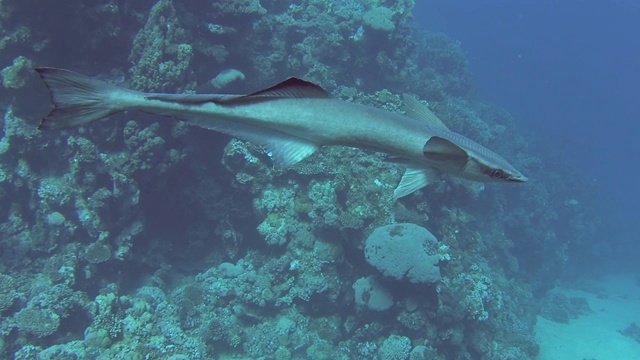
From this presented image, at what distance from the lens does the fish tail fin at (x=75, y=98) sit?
211 centimetres

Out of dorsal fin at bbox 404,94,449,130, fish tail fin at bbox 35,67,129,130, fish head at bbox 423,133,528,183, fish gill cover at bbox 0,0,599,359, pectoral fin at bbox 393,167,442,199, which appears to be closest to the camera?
fish tail fin at bbox 35,67,129,130

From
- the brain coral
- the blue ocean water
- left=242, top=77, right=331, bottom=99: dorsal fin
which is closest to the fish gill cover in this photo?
the brain coral

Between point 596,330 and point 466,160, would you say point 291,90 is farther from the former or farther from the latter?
point 596,330

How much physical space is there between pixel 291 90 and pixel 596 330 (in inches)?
908

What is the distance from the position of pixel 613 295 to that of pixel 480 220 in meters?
13.8

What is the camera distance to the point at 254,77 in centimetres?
1245

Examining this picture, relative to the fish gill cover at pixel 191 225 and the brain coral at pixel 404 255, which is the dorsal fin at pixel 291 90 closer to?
the brain coral at pixel 404 255

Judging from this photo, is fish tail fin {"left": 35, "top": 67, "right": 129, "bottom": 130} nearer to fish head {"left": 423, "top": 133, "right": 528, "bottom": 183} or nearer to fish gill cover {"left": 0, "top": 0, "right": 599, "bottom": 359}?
fish head {"left": 423, "top": 133, "right": 528, "bottom": 183}

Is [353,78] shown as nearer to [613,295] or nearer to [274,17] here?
[274,17]

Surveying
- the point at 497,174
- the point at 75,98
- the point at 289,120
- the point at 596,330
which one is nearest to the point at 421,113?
the point at 497,174

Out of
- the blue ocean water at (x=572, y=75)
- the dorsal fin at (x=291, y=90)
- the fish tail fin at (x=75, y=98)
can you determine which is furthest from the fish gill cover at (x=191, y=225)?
the blue ocean water at (x=572, y=75)

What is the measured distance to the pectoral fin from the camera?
8.57ft

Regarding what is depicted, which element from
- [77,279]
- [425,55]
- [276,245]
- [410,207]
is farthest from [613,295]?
[77,279]

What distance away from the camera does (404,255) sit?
9.09 meters
